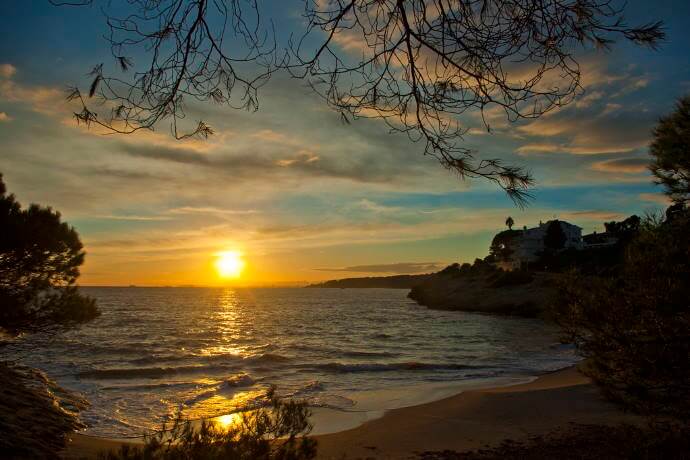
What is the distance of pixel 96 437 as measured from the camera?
375 inches

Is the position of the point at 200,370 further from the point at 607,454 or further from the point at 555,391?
the point at 607,454

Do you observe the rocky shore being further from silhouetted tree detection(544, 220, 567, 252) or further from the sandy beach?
the sandy beach

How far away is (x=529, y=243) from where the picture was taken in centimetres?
9800

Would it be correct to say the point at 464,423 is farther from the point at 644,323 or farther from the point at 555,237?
the point at 555,237

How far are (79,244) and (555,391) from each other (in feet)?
41.2

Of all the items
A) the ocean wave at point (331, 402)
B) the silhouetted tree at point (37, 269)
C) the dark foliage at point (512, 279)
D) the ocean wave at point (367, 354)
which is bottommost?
the ocean wave at point (367, 354)

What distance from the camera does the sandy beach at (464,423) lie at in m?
8.62

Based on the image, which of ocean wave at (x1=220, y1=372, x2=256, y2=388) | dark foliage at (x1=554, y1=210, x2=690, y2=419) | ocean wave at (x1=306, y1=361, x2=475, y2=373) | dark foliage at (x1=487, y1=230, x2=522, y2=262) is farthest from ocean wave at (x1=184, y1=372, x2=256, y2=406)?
dark foliage at (x1=487, y1=230, x2=522, y2=262)

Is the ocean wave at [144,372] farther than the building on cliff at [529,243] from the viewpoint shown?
No

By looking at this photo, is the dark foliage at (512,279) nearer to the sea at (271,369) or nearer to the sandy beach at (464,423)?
the sea at (271,369)

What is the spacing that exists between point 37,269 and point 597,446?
11083 millimetres

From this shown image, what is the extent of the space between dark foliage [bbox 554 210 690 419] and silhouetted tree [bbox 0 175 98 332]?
994 cm

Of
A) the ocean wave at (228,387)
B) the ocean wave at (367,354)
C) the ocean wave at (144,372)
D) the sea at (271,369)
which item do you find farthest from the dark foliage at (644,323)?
the ocean wave at (367,354)

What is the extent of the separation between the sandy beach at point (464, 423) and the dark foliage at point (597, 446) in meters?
0.52
